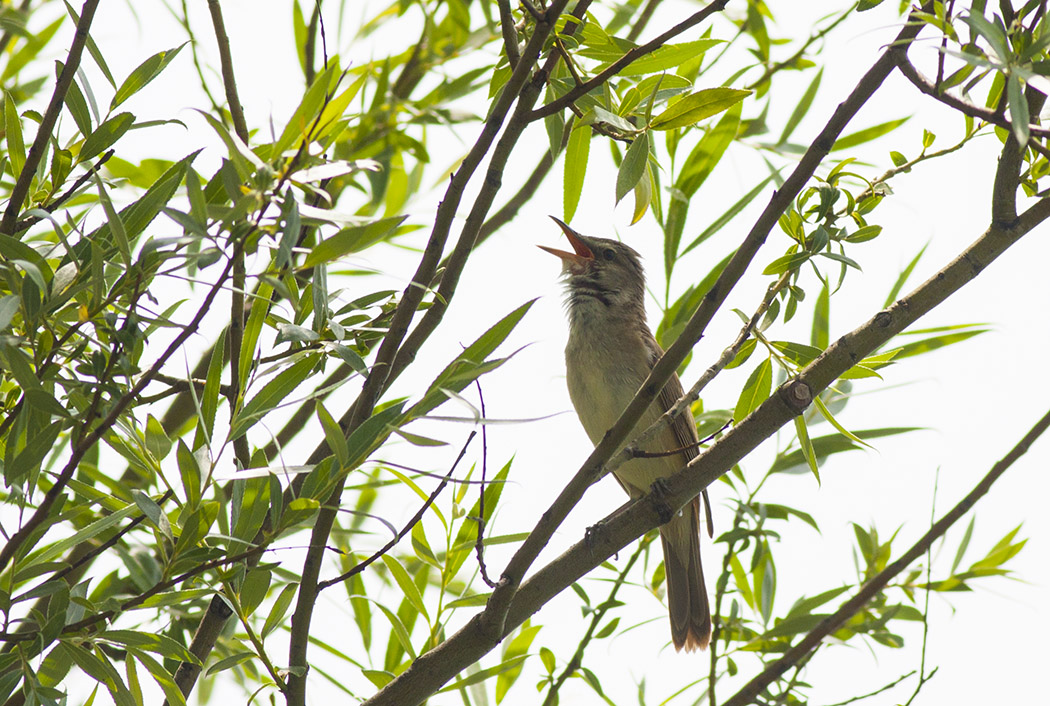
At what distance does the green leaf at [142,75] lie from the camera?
6.48 ft

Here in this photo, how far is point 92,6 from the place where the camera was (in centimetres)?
181

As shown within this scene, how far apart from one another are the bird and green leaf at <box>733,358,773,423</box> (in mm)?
1366

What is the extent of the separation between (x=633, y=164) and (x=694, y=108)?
158mm

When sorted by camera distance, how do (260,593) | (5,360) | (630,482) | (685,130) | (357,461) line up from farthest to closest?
(630,482), (685,130), (260,593), (357,461), (5,360)

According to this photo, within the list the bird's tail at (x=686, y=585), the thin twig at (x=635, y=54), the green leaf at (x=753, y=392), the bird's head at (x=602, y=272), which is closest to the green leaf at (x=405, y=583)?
the green leaf at (x=753, y=392)

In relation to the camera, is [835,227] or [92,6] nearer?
[92,6]

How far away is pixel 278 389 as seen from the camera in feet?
6.22

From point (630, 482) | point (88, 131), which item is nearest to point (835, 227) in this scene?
point (88, 131)

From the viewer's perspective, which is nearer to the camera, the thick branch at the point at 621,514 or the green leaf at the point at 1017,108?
the green leaf at the point at 1017,108

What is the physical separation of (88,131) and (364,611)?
165cm

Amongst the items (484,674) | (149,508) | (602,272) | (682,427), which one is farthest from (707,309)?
(602,272)

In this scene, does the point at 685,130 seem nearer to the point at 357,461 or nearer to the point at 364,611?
the point at 364,611

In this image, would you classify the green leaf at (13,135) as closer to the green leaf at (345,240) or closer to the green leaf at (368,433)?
the green leaf at (345,240)

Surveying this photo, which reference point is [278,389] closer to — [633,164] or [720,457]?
[633,164]
